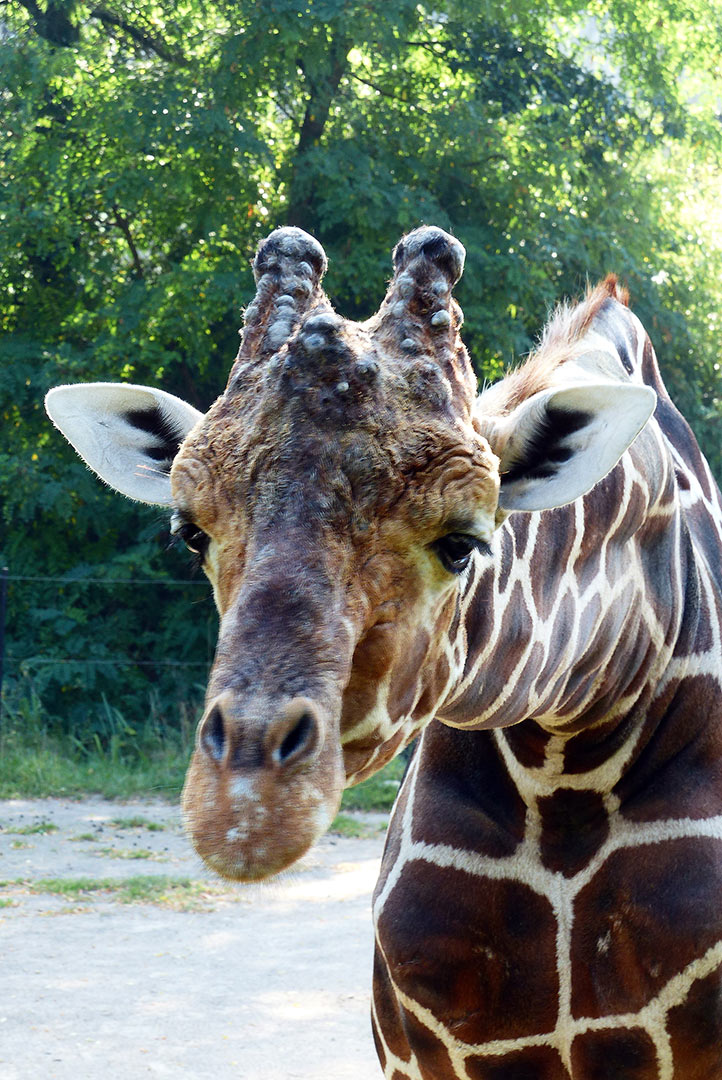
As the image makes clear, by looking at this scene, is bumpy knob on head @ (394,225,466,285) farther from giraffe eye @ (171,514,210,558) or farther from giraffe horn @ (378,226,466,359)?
giraffe eye @ (171,514,210,558)

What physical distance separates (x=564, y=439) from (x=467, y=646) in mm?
376

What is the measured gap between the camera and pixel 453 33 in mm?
10641

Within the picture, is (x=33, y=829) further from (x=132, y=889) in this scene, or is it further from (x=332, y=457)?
(x=332, y=457)

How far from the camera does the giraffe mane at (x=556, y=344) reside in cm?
225

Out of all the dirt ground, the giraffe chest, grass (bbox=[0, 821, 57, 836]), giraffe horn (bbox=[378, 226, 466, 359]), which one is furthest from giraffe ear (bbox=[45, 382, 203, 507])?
grass (bbox=[0, 821, 57, 836])

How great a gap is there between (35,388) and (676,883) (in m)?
8.81

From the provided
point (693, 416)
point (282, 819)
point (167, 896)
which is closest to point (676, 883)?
point (282, 819)

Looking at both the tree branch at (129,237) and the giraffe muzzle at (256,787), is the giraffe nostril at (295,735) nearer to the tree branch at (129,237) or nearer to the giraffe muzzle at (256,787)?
the giraffe muzzle at (256,787)

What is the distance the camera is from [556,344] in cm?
262

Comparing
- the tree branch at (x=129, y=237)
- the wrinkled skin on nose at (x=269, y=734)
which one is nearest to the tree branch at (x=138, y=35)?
the tree branch at (x=129, y=237)

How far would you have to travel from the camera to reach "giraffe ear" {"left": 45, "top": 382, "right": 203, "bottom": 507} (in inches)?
83.5

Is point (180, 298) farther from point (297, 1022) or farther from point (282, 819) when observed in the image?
point (282, 819)

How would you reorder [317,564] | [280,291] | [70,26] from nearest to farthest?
[317,564]
[280,291]
[70,26]

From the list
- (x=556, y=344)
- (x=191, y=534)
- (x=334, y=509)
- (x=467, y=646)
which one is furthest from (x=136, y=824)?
(x=334, y=509)
